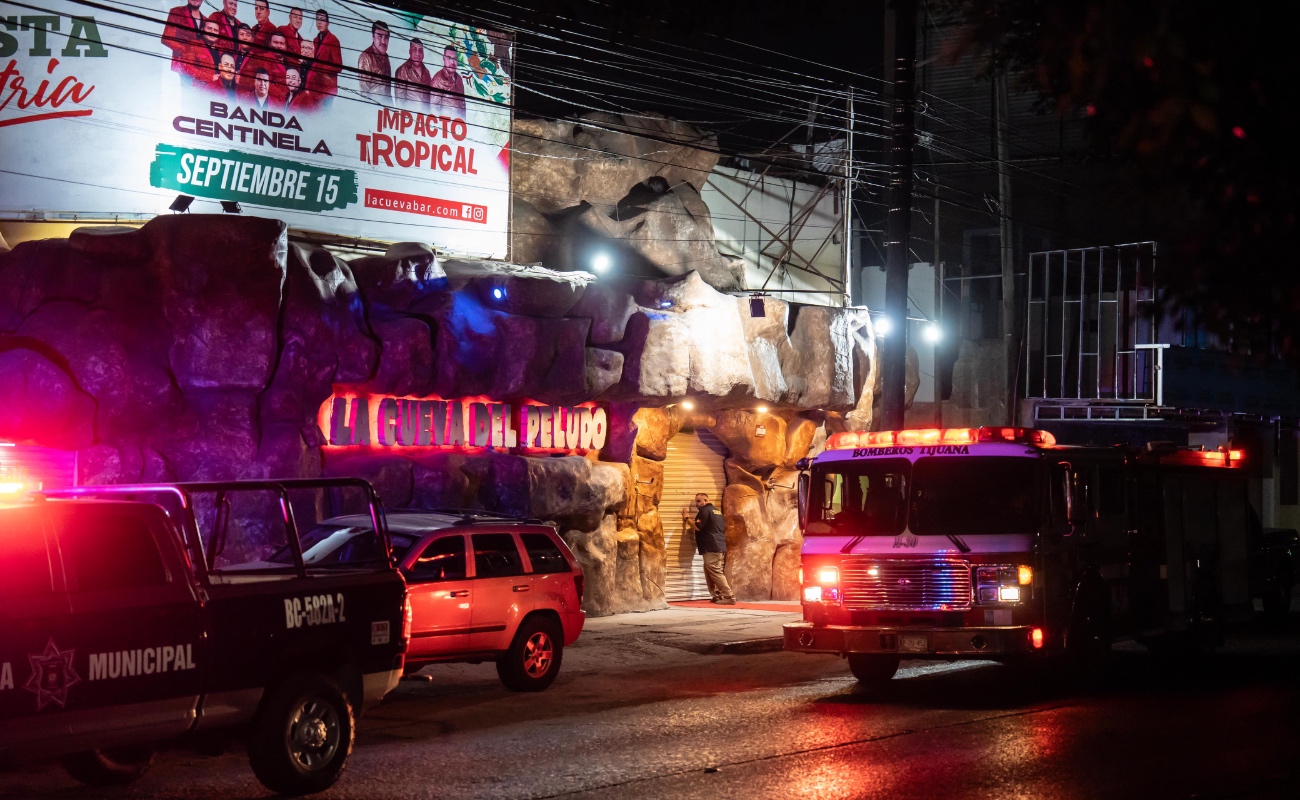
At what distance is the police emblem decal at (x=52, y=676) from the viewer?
25.0 feet

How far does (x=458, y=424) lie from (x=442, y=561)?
6.25 m

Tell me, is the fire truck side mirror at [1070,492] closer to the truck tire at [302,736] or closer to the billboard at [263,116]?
the truck tire at [302,736]

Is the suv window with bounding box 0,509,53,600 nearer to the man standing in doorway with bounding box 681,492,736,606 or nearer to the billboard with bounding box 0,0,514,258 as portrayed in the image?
the billboard with bounding box 0,0,514,258

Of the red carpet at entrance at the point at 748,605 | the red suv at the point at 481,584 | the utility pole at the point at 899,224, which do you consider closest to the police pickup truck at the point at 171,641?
the red suv at the point at 481,584

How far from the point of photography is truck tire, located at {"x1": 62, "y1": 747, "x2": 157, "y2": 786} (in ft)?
30.0

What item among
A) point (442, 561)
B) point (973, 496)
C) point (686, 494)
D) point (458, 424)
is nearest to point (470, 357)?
point (458, 424)

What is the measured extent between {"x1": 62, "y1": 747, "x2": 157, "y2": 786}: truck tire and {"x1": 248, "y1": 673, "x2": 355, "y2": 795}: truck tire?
708mm

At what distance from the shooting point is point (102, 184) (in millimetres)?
18828

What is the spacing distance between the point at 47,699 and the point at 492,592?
268 inches

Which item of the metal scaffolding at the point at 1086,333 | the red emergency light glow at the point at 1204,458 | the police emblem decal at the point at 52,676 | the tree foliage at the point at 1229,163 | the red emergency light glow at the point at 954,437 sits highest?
the metal scaffolding at the point at 1086,333

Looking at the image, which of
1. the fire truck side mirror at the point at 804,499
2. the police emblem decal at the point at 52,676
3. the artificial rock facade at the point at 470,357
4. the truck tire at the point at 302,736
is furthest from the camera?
the artificial rock facade at the point at 470,357

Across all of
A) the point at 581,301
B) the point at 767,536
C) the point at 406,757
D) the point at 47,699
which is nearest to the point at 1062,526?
the point at 406,757

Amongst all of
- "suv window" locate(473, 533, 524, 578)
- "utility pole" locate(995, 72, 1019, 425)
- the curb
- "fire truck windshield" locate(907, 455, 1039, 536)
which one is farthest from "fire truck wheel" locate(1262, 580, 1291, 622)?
"suv window" locate(473, 533, 524, 578)

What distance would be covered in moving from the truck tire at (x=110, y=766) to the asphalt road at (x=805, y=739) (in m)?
0.12
